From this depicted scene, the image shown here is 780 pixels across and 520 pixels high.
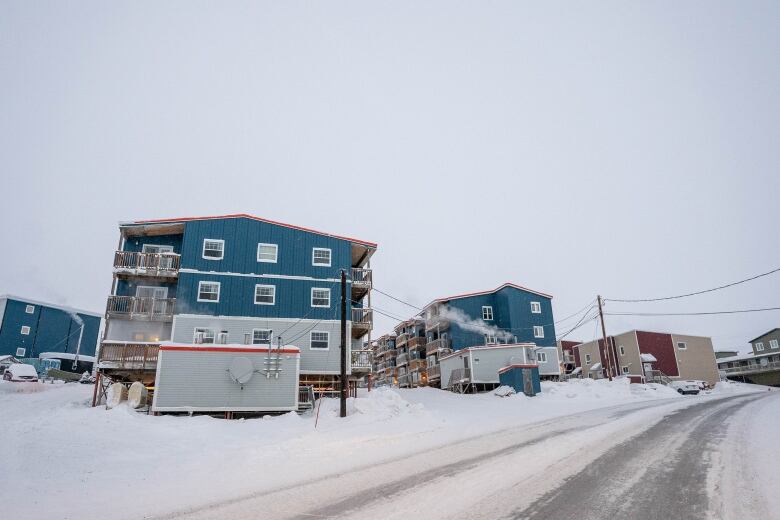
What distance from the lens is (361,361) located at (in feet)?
101

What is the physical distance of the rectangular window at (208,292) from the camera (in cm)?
3002

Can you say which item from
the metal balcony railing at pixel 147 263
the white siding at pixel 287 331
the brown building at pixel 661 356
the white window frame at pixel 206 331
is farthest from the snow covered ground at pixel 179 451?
the brown building at pixel 661 356

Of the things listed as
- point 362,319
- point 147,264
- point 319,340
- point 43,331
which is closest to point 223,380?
point 319,340

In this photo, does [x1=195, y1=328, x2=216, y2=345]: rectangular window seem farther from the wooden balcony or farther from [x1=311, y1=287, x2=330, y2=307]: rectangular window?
[x1=311, y1=287, x2=330, y2=307]: rectangular window

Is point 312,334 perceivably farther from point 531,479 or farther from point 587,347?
point 587,347

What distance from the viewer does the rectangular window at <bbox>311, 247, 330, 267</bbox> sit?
1302 inches

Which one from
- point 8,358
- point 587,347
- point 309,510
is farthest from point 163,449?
point 587,347

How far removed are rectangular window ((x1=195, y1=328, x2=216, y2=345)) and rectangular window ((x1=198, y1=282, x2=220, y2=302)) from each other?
2112 millimetres

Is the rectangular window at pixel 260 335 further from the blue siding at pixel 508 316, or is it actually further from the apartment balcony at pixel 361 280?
the blue siding at pixel 508 316

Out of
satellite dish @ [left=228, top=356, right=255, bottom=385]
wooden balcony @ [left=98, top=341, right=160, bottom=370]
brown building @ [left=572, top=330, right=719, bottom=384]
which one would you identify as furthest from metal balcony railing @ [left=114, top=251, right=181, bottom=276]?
brown building @ [left=572, top=330, right=719, bottom=384]

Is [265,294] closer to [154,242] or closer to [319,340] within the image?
[319,340]

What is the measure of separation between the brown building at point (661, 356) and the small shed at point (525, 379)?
24139 mm

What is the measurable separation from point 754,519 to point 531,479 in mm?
3358

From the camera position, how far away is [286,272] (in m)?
32.0
